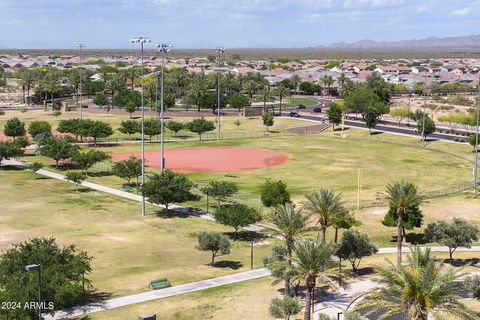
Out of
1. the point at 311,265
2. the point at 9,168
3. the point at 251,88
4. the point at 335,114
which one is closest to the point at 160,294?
the point at 311,265

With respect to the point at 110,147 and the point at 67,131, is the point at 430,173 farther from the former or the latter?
the point at 67,131

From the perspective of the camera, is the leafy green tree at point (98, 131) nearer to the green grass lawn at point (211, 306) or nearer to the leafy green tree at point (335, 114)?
the leafy green tree at point (335, 114)

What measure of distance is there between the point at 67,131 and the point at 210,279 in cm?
8550

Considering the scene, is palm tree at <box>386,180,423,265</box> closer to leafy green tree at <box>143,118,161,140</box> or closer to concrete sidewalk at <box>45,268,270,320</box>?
concrete sidewalk at <box>45,268,270,320</box>

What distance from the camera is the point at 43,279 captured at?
41312 millimetres

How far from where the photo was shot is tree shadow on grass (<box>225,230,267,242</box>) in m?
65.4

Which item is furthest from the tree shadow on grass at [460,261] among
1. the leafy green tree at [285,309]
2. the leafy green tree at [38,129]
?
the leafy green tree at [38,129]

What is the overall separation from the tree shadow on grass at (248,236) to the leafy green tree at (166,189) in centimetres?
967

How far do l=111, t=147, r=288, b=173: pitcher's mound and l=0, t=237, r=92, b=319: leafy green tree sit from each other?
55043 mm

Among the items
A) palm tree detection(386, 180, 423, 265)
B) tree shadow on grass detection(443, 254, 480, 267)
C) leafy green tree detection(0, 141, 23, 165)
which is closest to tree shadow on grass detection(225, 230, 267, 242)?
palm tree detection(386, 180, 423, 265)

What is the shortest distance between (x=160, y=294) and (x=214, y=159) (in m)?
64.8

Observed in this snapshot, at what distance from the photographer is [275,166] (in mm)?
105188

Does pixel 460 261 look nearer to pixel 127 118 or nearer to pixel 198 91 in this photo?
pixel 127 118

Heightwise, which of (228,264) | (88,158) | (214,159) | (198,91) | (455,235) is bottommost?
(228,264)
